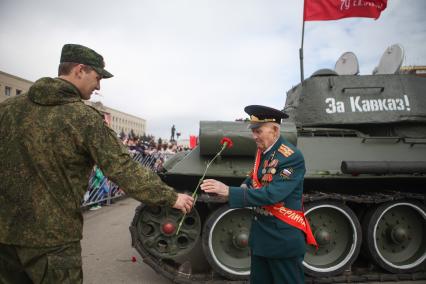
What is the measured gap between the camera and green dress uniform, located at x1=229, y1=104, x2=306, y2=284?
236 centimetres

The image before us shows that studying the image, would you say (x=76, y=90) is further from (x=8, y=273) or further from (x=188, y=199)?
(x=8, y=273)

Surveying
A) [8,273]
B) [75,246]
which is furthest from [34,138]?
[8,273]

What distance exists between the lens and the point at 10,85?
131 feet

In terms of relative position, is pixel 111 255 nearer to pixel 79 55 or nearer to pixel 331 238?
pixel 331 238

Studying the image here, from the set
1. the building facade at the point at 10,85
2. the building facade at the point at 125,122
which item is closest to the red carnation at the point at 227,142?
the building facade at the point at 10,85

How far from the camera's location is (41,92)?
1950 mm

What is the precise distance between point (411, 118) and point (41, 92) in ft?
16.6

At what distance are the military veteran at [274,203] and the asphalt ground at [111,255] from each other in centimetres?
218

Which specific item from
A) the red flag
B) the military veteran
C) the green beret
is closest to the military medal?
the military veteran

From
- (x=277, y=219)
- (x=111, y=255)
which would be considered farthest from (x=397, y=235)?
(x=111, y=255)

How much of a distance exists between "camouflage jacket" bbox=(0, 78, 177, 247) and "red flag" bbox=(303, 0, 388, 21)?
5934mm

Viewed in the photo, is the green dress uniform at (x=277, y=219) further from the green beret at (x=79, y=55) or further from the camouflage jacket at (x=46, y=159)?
the green beret at (x=79, y=55)

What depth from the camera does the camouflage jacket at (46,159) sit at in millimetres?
1880

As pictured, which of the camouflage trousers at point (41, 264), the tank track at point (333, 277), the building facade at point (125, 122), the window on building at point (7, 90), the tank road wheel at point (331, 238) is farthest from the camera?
the building facade at point (125, 122)
